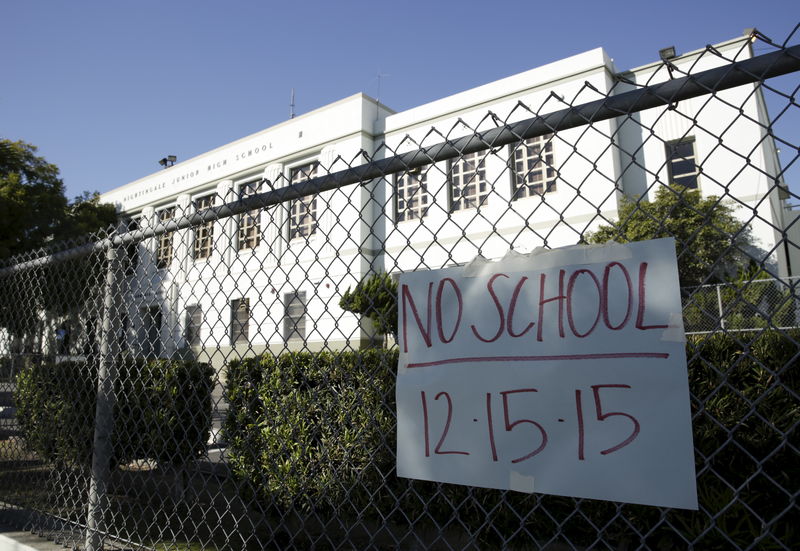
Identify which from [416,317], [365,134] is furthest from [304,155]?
[416,317]

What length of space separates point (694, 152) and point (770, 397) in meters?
14.2

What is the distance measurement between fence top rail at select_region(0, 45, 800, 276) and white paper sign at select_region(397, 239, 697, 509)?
0.42m

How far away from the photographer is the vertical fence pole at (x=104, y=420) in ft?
8.49

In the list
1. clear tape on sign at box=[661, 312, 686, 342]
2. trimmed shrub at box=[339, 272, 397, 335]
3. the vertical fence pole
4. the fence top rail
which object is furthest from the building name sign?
clear tape on sign at box=[661, 312, 686, 342]

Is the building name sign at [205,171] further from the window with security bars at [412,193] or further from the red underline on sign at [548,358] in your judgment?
the red underline on sign at [548,358]

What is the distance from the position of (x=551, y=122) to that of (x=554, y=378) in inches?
30.3

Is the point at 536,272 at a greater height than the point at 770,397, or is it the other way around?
the point at 536,272

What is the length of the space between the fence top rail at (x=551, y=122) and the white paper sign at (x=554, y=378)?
1.39 feet

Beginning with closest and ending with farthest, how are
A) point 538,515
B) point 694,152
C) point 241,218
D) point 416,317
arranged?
point 416,317 < point 241,218 < point 538,515 < point 694,152

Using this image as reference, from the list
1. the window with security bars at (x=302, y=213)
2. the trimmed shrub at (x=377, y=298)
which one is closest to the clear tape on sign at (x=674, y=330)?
the trimmed shrub at (x=377, y=298)

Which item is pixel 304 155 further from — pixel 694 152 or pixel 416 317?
pixel 416 317

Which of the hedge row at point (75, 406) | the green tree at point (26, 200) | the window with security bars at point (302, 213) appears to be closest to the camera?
the window with security bars at point (302, 213)

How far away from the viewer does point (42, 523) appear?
123 inches

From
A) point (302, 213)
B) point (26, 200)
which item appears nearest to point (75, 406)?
point (302, 213)
